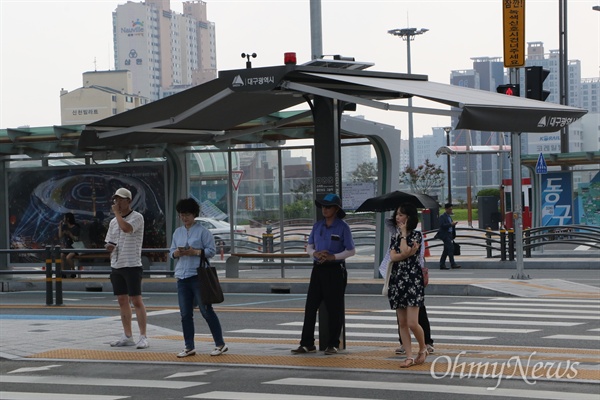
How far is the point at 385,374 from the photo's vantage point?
34.2 ft

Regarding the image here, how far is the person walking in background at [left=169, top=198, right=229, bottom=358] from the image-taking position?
1184 centimetres

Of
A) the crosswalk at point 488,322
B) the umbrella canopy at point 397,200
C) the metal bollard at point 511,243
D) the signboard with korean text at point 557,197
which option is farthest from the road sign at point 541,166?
the umbrella canopy at point 397,200

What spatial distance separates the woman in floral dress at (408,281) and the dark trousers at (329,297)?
0.77 meters

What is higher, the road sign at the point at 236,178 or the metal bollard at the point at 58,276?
the road sign at the point at 236,178

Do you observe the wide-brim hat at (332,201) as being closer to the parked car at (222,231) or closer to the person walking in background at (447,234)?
the parked car at (222,231)

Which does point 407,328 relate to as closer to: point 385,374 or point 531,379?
point 385,374

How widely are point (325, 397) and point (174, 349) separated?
12.6 feet

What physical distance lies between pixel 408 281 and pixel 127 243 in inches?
149

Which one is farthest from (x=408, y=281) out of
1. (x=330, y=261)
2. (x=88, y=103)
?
(x=88, y=103)

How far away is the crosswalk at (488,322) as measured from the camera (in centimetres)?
1383

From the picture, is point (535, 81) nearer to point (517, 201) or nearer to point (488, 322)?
point (517, 201)

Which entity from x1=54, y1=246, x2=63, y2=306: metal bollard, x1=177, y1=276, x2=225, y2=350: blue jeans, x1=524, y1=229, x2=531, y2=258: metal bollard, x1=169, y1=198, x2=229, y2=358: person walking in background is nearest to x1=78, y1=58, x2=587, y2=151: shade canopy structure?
x1=169, y1=198, x2=229, y2=358: person walking in background

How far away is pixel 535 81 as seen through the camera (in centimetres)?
2064

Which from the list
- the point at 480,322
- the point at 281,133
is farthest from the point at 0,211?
the point at 480,322
